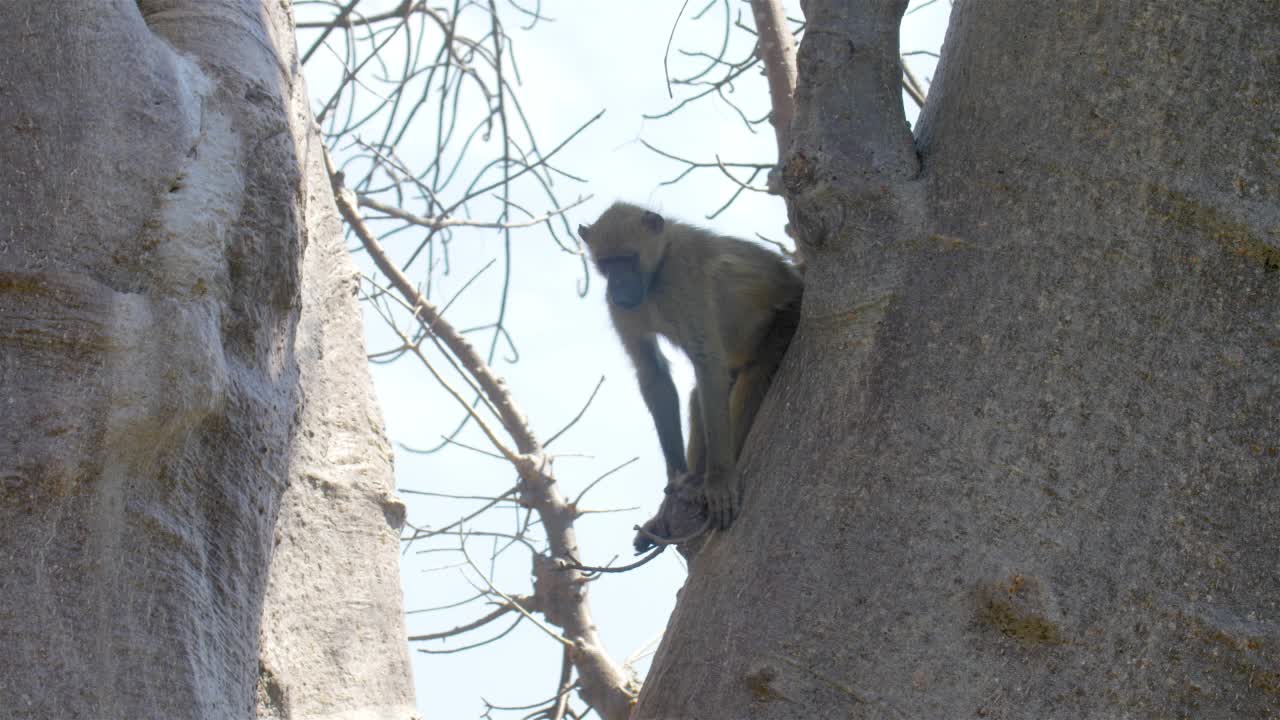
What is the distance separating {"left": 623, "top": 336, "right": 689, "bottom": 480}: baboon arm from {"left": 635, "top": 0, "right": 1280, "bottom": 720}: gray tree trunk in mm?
1488

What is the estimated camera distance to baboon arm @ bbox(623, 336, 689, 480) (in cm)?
372

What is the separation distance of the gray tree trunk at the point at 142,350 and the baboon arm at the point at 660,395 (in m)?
1.60

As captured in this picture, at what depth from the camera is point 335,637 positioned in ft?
8.68

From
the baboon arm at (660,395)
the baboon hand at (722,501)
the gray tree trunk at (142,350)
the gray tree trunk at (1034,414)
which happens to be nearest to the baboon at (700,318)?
the baboon arm at (660,395)

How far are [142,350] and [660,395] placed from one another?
2.37m

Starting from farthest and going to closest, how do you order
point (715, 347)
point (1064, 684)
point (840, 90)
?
1. point (715, 347)
2. point (840, 90)
3. point (1064, 684)

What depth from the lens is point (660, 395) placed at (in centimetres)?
394

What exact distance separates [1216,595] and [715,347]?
1.87 meters

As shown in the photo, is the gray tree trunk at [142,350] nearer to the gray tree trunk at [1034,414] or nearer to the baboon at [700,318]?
the gray tree trunk at [1034,414]

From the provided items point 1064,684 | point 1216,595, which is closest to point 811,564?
point 1064,684

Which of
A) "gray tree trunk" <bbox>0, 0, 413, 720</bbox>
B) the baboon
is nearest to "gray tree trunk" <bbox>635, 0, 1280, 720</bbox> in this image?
"gray tree trunk" <bbox>0, 0, 413, 720</bbox>

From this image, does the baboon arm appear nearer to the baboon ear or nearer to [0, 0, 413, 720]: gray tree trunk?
the baboon ear

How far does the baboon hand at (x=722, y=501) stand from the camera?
→ 89.4 inches

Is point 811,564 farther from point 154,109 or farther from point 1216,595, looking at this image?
point 154,109
